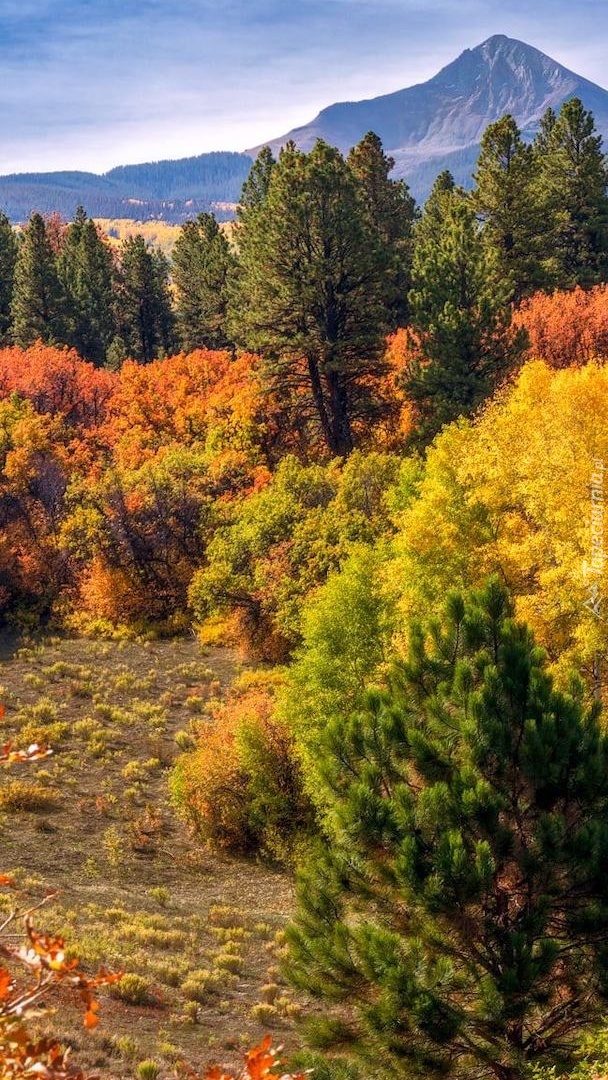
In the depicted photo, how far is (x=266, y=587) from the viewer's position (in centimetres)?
3869

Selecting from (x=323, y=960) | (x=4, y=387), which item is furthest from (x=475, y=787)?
(x=4, y=387)

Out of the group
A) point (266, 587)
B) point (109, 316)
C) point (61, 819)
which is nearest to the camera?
point (61, 819)

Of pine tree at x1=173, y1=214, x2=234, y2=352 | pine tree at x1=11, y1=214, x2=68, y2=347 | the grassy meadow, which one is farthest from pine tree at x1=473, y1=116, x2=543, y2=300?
pine tree at x1=11, y1=214, x2=68, y2=347

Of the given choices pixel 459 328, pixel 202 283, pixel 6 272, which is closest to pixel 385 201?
pixel 202 283

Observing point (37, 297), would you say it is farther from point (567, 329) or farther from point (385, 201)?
point (567, 329)

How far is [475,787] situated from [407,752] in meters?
1.48

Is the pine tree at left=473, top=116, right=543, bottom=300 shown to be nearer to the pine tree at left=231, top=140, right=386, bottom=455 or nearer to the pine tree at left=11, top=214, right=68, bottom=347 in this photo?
the pine tree at left=231, top=140, right=386, bottom=455

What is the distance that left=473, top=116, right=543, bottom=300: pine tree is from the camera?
50719 millimetres

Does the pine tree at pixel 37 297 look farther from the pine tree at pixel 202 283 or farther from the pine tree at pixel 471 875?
the pine tree at pixel 471 875

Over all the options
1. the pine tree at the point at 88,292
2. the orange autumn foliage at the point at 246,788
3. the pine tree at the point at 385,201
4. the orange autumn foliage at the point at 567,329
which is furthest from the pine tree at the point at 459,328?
the pine tree at the point at 88,292

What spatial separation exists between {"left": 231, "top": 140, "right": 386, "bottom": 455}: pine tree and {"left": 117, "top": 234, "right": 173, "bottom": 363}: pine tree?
2863 centimetres

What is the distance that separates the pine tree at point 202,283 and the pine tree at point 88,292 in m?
5.51

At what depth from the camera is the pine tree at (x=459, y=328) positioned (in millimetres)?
40094

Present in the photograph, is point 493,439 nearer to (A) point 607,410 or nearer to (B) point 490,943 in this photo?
(A) point 607,410
